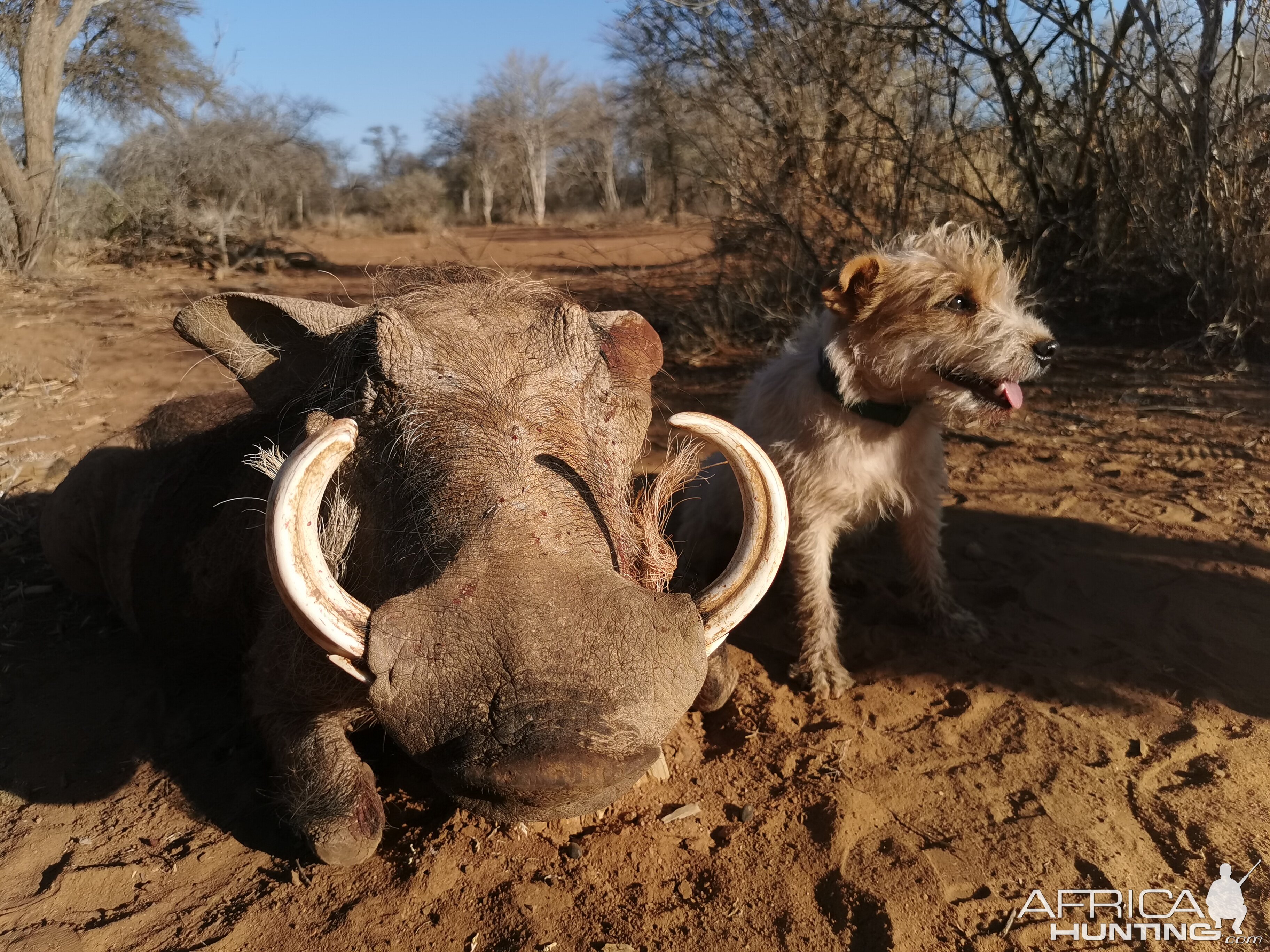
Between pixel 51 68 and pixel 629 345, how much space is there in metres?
14.4

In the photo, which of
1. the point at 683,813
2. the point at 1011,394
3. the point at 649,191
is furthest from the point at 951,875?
the point at 649,191

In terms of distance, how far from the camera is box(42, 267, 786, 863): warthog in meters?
1.82

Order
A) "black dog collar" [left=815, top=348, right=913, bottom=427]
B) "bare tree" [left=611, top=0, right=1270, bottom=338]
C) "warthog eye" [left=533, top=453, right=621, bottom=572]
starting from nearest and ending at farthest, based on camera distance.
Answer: "warthog eye" [left=533, top=453, right=621, bottom=572] < "black dog collar" [left=815, top=348, right=913, bottom=427] < "bare tree" [left=611, top=0, right=1270, bottom=338]

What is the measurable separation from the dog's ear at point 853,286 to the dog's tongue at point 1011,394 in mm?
619

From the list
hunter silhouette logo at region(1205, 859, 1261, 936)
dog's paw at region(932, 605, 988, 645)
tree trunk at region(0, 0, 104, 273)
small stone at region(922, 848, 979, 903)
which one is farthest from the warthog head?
tree trunk at region(0, 0, 104, 273)

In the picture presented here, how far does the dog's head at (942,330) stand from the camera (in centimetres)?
325

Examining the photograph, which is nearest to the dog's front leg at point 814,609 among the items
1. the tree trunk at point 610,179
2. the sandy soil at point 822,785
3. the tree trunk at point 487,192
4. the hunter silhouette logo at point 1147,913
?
the sandy soil at point 822,785

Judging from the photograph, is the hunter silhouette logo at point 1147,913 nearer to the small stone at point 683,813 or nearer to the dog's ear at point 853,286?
the small stone at point 683,813

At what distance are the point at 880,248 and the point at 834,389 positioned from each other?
86 cm

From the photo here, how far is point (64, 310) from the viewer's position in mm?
9898

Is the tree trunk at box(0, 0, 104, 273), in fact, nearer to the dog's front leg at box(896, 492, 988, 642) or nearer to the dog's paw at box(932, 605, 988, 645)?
the dog's front leg at box(896, 492, 988, 642)

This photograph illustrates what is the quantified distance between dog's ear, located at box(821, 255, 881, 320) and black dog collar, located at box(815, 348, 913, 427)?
200mm

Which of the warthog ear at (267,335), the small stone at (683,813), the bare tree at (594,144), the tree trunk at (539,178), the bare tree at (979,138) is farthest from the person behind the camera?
the tree trunk at (539,178)

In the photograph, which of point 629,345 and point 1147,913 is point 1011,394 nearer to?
point 629,345
